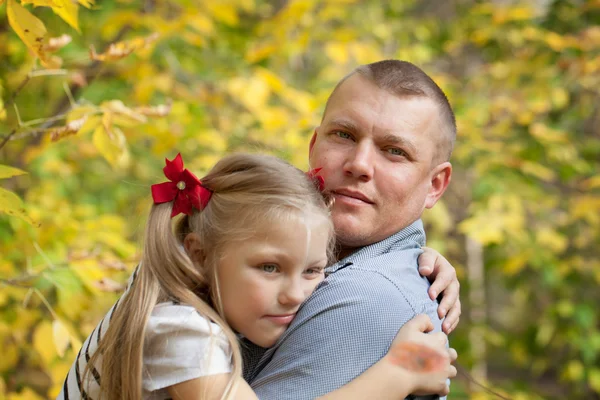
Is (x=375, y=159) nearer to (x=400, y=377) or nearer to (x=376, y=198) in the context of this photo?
(x=376, y=198)

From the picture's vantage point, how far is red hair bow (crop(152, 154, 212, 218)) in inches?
67.6

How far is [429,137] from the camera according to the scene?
197 centimetres

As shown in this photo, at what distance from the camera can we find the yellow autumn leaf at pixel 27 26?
1.64 metres

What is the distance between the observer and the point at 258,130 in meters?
4.37

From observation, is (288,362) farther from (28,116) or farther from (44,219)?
(28,116)

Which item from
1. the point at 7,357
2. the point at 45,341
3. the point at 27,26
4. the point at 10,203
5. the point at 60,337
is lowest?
the point at 7,357

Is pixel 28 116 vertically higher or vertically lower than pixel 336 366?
lower

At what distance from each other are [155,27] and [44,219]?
1.11 meters

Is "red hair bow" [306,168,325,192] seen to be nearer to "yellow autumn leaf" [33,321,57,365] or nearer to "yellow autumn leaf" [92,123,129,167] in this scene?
"yellow autumn leaf" [92,123,129,167]

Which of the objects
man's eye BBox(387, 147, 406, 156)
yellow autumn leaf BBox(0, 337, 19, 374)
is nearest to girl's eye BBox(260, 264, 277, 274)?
man's eye BBox(387, 147, 406, 156)

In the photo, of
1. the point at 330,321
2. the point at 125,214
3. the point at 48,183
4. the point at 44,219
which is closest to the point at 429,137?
the point at 330,321

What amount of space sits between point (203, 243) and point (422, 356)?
1.83 feet

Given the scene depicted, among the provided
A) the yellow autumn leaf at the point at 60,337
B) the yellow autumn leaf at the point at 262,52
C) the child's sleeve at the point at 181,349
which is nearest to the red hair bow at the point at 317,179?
the child's sleeve at the point at 181,349

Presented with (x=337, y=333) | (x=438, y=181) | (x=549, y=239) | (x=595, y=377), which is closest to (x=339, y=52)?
(x=549, y=239)
